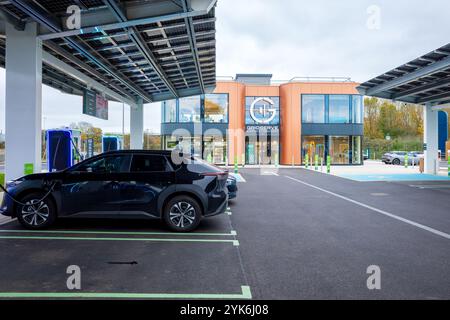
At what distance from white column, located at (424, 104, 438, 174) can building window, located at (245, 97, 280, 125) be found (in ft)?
51.0

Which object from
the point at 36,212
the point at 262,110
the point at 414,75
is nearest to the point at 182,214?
the point at 36,212

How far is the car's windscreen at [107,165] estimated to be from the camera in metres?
7.44

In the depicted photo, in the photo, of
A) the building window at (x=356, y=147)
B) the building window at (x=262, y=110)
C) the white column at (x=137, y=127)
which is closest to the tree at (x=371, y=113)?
the building window at (x=356, y=147)

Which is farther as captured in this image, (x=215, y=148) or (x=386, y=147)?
(x=386, y=147)

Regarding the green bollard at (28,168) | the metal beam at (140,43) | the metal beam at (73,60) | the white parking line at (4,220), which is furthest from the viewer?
the metal beam at (73,60)

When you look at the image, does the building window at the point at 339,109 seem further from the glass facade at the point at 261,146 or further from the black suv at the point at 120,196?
the black suv at the point at 120,196

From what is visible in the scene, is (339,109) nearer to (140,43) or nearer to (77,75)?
(77,75)

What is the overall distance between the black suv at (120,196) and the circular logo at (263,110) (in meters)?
30.1

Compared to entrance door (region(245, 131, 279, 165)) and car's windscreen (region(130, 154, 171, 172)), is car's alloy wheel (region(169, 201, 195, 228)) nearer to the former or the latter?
car's windscreen (region(130, 154, 171, 172))

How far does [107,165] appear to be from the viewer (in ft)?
24.5

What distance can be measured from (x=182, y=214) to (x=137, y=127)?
1661 cm

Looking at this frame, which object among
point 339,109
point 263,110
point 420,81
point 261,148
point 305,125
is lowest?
point 261,148

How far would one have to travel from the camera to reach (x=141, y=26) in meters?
11.4

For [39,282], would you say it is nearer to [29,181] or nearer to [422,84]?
[29,181]
